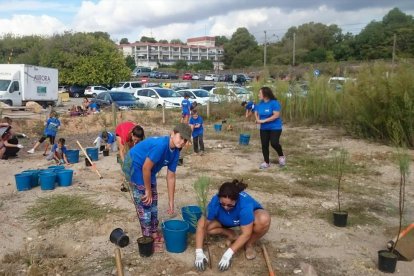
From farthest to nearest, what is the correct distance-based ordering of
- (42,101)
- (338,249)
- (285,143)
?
(42,101)
(285,143)
(338,249)

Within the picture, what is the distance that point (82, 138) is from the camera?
13383 mm

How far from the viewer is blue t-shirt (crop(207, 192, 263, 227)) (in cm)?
402

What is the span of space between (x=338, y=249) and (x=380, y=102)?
7528 mm

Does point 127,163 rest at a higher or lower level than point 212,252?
higher

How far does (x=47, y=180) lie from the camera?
6.74m

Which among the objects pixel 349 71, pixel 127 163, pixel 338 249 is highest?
pixel 349 71

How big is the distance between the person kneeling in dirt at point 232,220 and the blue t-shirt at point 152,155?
0.61 metres

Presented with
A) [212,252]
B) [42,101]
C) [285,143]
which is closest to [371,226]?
[212,252]

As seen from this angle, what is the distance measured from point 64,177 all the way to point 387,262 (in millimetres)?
5170

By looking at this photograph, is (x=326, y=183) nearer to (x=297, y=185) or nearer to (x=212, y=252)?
(x=297, y=185)

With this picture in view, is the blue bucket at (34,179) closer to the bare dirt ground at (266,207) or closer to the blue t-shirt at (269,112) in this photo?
the bare dirt ground at (266,207)

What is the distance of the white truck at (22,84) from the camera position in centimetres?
2273

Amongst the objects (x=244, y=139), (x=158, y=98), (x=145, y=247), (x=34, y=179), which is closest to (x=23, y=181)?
(x=34, y=179)

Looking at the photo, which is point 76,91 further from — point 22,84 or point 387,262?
point 387,262
